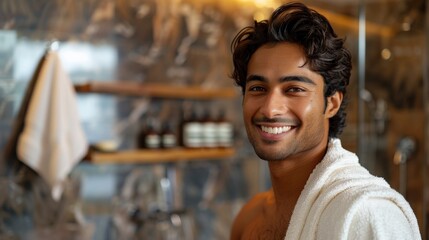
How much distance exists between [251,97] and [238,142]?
2454 millimetres

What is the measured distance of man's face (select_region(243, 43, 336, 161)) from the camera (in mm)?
1336

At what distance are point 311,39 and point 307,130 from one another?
0.19m

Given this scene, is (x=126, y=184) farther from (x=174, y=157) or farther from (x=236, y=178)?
(x=236, y=178)

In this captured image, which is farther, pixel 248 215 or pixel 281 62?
pixel 248 215

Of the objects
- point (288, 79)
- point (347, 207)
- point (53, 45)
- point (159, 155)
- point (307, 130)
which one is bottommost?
point (159, 155)

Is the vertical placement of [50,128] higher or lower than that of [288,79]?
lower

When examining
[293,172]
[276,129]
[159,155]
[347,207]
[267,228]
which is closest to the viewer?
[347,207]

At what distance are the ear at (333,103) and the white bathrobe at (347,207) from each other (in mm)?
75

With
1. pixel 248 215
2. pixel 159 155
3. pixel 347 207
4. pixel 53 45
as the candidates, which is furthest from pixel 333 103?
pixel 159 155

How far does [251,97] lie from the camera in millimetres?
1379

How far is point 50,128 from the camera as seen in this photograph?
2746mm

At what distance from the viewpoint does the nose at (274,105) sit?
132 centimetres

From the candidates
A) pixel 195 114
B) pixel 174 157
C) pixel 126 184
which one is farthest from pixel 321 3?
pixel 126 184

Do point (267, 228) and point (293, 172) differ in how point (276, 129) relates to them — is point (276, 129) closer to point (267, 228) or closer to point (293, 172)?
point (293, 172)
